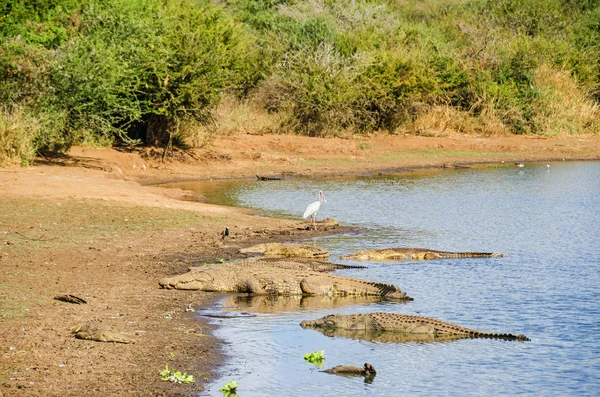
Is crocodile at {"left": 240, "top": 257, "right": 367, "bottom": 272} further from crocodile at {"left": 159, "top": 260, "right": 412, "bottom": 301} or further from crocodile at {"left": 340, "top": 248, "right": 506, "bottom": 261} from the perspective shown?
crocodile at {"left": 159, "top": 260, "right": 412, "bottom": 301}

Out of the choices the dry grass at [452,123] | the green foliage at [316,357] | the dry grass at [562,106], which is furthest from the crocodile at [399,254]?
the dry grass at [562,106]

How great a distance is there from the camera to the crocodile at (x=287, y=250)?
46.0ft

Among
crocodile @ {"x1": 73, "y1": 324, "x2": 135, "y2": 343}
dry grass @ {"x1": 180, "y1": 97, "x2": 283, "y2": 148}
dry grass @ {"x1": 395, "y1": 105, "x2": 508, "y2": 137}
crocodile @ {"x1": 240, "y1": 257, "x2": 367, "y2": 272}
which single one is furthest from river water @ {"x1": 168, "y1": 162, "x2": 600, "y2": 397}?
dry grass @ {"x1": 395, "y1": 105, "x2": 508, "y2": 137}

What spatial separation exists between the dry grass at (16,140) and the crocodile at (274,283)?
10.6 m

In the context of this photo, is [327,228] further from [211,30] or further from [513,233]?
[211,30]

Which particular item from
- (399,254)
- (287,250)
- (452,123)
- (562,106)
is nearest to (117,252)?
(287,250)

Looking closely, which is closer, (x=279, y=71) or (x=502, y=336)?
(x=502, y=336)

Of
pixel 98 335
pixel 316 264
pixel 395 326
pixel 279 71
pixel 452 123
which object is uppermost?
pixel 279 71

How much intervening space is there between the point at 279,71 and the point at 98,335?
25.3 metres

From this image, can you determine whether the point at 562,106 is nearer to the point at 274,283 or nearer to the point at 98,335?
the point at 274,283

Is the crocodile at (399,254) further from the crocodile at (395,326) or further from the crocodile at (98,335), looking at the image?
the crocodile at (98,335)

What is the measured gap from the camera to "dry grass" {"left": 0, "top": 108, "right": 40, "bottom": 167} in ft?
68.0

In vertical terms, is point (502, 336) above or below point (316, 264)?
above

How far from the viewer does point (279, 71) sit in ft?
109
